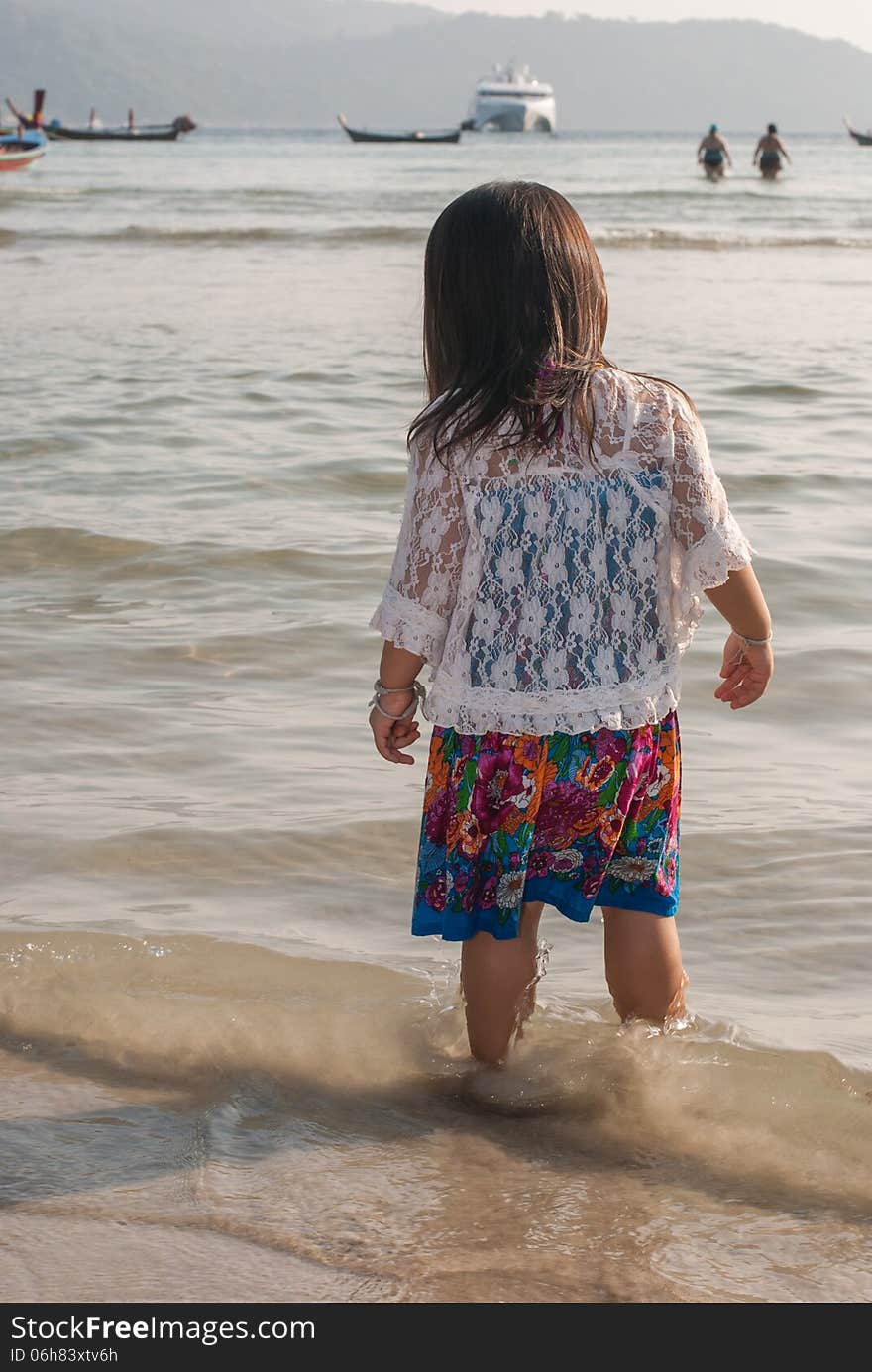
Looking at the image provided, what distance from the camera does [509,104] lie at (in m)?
109

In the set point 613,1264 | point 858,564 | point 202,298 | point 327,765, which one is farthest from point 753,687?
point 202,298

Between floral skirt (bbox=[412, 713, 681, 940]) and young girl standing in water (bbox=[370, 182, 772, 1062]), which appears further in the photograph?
floral skirt (bbox=[412, 713, 681, 940])

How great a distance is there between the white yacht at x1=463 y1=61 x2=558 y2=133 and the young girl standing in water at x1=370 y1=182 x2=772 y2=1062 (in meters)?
111

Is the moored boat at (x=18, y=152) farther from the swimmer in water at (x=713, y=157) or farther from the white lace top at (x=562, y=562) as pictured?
the white lace top at (x=562, y=562)

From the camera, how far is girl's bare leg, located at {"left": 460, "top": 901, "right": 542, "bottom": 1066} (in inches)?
93.6

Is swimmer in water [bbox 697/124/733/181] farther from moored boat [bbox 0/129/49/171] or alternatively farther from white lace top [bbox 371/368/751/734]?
white lace top [bbox 371/368/751/734]

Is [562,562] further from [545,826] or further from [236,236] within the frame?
[236,236]

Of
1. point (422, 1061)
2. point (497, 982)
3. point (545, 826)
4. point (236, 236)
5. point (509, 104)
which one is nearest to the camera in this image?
point (545, 826)

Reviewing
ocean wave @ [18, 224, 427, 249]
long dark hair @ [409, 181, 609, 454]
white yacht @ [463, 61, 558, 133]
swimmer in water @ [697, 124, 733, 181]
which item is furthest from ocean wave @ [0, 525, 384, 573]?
white yacht @ [463, 61, 558, 133]

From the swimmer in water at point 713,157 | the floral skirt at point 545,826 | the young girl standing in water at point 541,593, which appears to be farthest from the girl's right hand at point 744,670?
the swimmer in water at point 713,157

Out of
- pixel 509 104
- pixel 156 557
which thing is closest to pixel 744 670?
pixel 156 557

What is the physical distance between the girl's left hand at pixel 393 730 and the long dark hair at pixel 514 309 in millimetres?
392

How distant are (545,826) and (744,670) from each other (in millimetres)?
385
